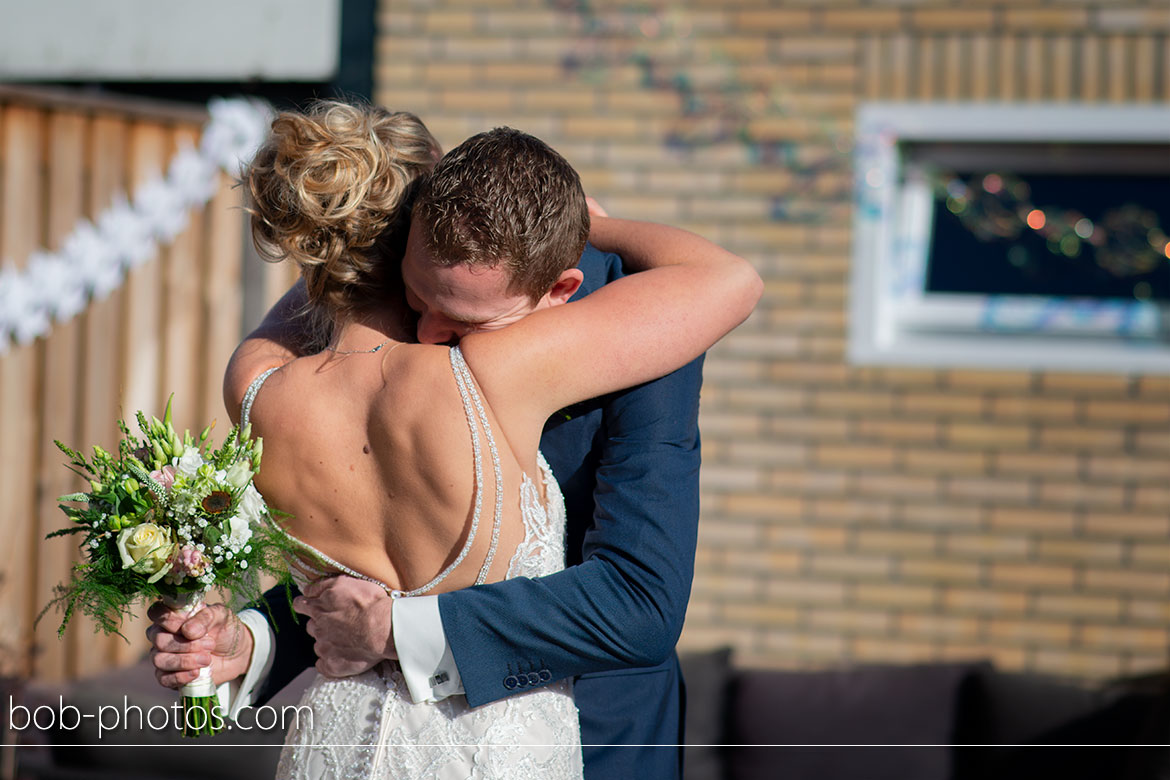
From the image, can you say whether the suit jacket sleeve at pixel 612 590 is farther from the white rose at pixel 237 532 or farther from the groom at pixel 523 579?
the white rose at pixel 237 532

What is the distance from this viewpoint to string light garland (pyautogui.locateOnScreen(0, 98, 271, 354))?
5.08 metres

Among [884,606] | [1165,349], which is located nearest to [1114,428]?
[1165,349]

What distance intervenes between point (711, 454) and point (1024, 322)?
1.57m

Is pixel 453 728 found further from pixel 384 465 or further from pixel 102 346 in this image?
pixel 102 346

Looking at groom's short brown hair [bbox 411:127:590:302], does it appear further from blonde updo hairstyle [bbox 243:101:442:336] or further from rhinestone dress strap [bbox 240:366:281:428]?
rhinestone dress strap [bbox 240:366:281:428]

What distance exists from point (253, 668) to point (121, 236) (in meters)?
3.91

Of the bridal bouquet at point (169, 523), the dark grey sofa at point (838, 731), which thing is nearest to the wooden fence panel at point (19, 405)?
the dark grey sofa at point (838, 731)

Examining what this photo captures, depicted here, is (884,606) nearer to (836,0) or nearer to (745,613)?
(745,613)

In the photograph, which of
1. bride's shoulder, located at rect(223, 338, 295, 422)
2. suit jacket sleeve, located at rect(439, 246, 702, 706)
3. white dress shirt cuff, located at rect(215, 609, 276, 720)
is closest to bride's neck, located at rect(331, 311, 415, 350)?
bride's shoulder, located at rect(223, 338, 295, 422)

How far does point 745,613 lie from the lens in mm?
5082

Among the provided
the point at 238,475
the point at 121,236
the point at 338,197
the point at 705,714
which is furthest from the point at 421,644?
the point at 121,236

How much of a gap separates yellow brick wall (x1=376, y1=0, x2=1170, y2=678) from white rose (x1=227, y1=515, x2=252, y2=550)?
3.58 m

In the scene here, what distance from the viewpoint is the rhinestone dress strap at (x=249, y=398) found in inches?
70.7

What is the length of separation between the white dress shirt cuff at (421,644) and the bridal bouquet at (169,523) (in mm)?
215
